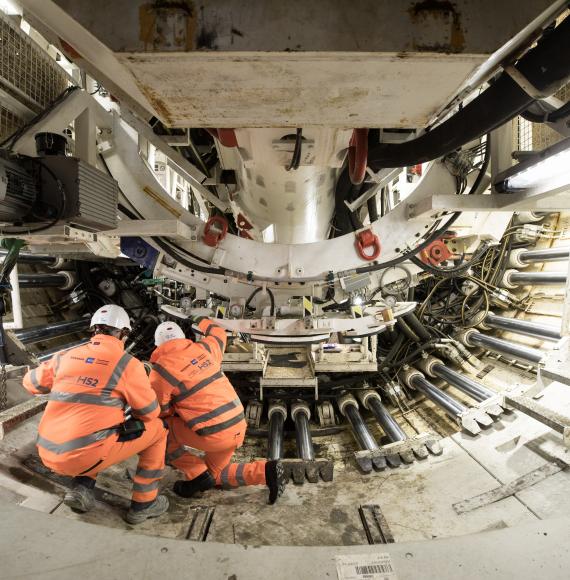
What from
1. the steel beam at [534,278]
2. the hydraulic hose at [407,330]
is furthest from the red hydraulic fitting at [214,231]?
the steel beam at [534,278]

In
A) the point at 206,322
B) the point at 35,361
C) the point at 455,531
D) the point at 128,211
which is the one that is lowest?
the point at 455,531

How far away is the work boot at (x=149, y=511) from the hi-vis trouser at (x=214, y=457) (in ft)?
1.18

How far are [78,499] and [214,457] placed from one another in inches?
38.4

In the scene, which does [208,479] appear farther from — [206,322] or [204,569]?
[204,569]

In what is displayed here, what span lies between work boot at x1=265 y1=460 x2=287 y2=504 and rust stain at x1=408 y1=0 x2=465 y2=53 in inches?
97.7

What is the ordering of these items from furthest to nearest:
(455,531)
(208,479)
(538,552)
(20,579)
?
(208,479) → (455,531) → (538,552) → (20,579)

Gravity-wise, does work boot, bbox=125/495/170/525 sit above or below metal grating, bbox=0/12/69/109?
below

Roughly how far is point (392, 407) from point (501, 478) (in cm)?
228

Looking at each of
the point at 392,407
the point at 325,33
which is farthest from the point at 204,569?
the point at 392,407

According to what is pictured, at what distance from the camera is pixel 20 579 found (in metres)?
1.14

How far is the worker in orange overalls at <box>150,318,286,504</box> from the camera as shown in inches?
99.2

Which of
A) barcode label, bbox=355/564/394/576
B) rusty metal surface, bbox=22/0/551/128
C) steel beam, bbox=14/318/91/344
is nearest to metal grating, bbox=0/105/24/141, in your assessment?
rusty metal surface, bbox=22/0/551/128

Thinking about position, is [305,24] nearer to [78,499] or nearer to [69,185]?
[69,185]

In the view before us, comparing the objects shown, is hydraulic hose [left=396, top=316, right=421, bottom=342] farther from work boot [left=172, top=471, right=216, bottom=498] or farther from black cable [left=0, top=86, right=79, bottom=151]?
black cable [left=0, top=86, right=79, bottom=151]
